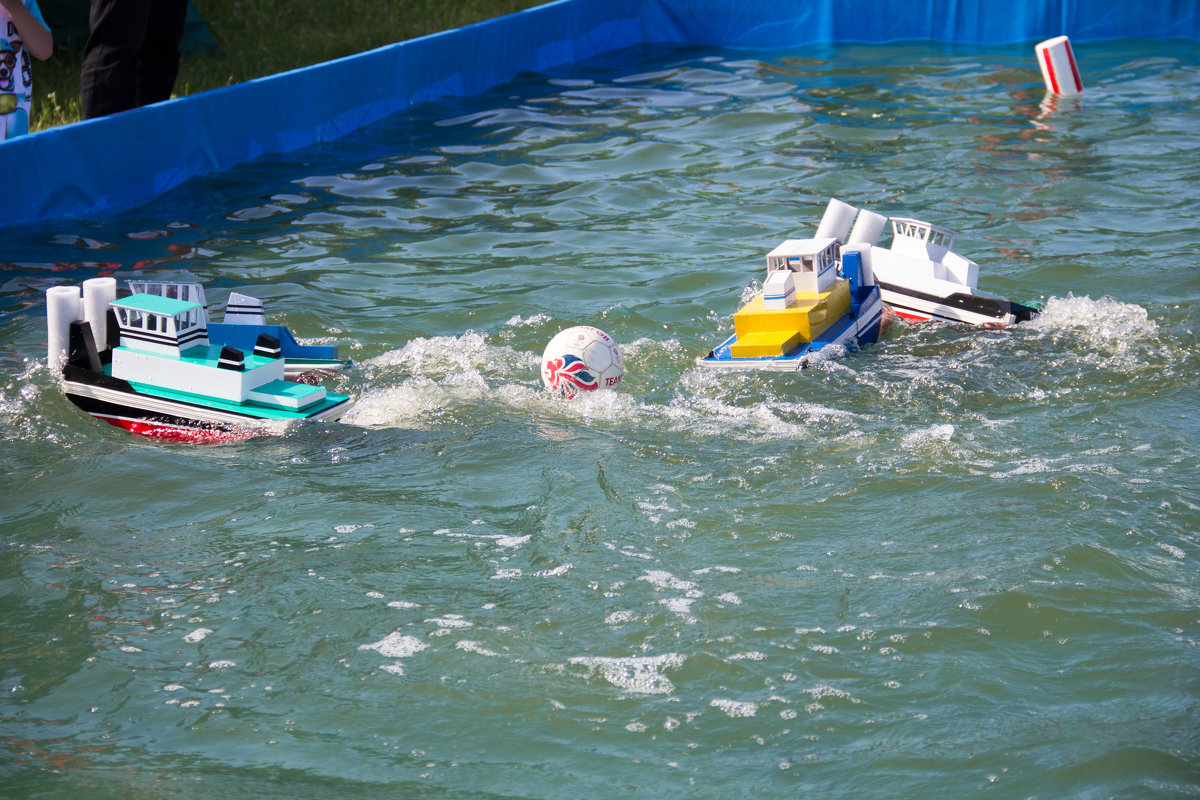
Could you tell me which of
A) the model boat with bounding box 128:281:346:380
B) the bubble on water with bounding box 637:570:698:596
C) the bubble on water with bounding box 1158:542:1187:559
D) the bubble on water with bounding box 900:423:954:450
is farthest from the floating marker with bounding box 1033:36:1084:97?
the bubble on water with bounding box 637:570:698:596

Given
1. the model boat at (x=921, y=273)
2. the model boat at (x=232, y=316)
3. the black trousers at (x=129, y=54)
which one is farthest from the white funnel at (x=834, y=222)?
the black trousers at (x=129, y=54)

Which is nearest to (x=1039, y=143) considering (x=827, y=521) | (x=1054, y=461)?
(x=1054, y=461)

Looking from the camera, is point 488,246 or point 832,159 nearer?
point 488,246

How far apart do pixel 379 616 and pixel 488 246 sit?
600 centimetres

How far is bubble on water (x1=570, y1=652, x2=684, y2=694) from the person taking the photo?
172 inches

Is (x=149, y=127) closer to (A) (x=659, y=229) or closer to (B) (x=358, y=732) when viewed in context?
(A) (x=659, y=229)

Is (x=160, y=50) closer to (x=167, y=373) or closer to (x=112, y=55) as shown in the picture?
(x=112, y=55)

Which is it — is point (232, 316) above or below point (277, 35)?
below

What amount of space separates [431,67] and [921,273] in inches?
357

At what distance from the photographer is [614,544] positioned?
5.39 m

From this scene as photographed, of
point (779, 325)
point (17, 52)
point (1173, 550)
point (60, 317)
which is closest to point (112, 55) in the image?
point (17, 52)

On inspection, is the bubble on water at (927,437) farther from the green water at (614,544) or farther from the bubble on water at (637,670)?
the bubble on water at (637,670)

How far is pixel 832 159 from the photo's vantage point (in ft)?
42.5

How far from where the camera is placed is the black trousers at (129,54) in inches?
427
